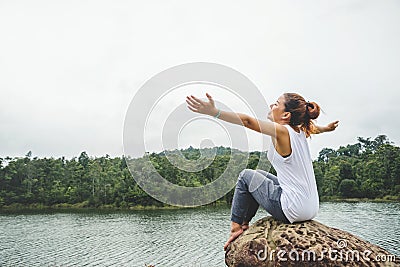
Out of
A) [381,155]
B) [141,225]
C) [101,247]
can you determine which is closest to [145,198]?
[141,225]

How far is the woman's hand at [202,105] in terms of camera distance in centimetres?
254

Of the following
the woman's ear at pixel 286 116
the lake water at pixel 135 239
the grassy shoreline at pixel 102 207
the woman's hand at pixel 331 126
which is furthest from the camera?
the grassy shoreline at pixel 102 207

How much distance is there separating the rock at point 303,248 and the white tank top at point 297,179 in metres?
0.17

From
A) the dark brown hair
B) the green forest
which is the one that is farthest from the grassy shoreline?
the dark brown hair

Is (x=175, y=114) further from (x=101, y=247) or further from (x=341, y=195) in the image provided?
(x=341, y=195)

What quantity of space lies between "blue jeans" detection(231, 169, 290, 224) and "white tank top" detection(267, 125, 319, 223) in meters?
0.09

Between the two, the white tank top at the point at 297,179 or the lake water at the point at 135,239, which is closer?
the white tank top at the point at 297,179

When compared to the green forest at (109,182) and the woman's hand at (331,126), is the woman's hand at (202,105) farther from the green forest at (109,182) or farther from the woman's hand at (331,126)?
the green forest at (109,182)

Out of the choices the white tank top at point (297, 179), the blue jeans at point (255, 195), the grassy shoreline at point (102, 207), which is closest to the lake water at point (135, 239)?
the grassy shoreline at point (102, 207)

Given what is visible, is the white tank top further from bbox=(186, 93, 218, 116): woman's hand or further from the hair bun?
bbox=(186, 93, 218, 116): woman's hand

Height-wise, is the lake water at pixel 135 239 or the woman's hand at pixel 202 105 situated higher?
the woman's hand at pixel 202 105

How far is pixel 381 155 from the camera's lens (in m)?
54.2

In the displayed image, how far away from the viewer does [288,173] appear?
10.3 feet

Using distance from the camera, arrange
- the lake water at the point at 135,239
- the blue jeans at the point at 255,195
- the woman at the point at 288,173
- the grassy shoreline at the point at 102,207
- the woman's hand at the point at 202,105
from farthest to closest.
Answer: the grassy shoreline at the point at 102,207 → the lake water at the point at 135,239 → the blue jeans at the point at 255,195 → the woman at the point at 288,173 → the woman's hand at the point at 202,105
